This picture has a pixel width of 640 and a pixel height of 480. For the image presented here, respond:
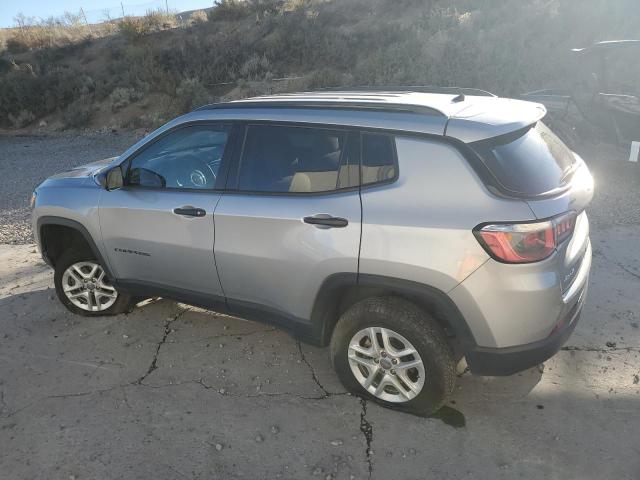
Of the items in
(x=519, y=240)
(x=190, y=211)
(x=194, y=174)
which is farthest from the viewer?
(x=194, y=174)

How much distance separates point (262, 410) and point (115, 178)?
195 cm

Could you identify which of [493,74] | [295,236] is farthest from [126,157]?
[493,74]

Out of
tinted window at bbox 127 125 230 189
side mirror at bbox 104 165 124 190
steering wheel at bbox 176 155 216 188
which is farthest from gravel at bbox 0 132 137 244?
steering wheel at bbox 176 155 216 188

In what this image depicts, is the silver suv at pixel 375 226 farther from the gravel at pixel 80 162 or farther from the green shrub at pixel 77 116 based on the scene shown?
the green shrub at pixel 77 116

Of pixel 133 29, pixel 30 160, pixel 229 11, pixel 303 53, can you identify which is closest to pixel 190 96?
pixel 303 53

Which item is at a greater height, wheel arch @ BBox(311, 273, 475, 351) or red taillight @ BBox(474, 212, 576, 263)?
red taillight @ BBox(474, 212, 576, 263)

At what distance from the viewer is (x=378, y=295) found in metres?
2.94

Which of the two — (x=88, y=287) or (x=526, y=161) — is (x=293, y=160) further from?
(x=88, y=287)

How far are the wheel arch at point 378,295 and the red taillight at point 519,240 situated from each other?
0.36 meters

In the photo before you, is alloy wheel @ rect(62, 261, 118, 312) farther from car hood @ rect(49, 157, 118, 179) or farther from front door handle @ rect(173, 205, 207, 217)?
front door handle @ rect(173, 205, 207, 217)

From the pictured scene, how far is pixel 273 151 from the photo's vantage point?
10.4ft

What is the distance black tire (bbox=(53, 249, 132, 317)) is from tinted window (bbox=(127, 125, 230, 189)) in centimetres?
90

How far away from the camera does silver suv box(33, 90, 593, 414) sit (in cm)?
253

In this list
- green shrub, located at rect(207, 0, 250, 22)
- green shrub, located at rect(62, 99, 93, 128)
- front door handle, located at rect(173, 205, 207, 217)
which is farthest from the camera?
green shrub, located at rect(207, 0, 250, 22)
